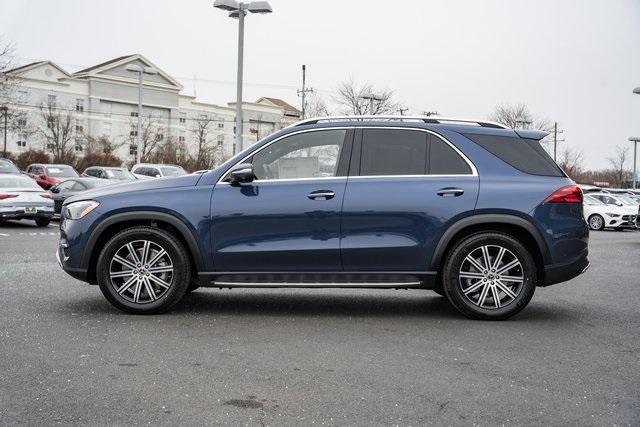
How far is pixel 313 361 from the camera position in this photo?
5137mm

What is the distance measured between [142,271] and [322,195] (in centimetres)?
174

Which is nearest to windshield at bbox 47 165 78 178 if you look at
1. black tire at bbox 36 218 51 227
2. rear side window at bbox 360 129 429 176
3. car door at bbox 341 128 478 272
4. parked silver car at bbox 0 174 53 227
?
black tire at bbox 36 218 51 227

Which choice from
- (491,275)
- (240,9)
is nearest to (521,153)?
(491,275)

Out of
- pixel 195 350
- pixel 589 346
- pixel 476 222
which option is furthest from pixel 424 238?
pixel 195 350

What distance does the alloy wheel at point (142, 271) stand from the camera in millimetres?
6746

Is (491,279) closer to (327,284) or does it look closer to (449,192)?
(449,192)

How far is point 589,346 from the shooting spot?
578cm

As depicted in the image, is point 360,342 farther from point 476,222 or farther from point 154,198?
point 154,198

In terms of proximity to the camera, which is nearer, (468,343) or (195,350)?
(195,350)

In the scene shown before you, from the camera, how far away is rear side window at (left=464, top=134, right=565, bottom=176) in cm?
686

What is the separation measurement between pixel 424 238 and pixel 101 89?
90.7m

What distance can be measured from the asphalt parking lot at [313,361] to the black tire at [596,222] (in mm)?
22748

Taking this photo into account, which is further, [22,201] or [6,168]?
[6,168]

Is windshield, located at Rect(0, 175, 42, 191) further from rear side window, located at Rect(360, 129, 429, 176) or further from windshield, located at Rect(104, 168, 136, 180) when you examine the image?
rear side window, located at Rect(360, 129, 429, 176)
